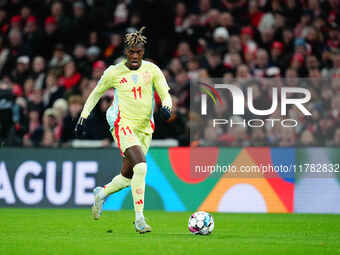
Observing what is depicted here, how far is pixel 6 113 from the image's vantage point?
16547 mm

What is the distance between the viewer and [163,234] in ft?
33.7

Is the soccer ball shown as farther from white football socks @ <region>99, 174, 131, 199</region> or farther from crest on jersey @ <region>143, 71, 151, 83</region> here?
crest on jersey @ <region>143, 71, 151, 83</region>

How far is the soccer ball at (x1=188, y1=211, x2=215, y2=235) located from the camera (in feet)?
33.1

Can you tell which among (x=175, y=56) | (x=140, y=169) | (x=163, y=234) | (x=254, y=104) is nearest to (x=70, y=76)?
(x=175, y=56)

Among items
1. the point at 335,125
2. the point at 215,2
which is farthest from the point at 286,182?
the point at 215,2

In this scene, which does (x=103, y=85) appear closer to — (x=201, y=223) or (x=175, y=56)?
(x=201, y=223)

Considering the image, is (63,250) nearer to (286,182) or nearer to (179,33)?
(286,182)

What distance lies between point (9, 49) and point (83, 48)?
2.21 m

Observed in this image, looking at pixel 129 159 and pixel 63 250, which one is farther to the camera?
pixel 129 159

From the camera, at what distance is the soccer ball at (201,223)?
1009 centimetres

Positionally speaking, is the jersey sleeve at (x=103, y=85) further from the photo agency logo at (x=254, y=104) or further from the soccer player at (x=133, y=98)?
the photo agency logo at (x=254, y=104)

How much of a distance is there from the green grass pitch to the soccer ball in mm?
111

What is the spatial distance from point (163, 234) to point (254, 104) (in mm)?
5050

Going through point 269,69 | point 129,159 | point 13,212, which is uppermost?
point 269,69
